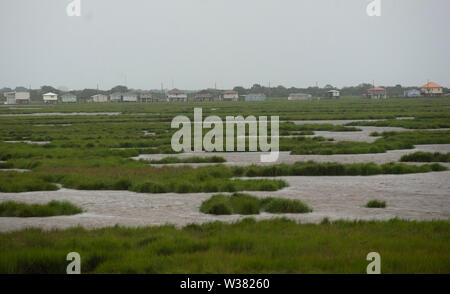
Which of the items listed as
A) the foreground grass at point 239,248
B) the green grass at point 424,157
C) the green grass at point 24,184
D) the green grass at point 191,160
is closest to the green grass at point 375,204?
the foreground grass at point 239,248

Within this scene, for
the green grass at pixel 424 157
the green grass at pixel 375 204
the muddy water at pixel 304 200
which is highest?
the green grass at pixel 424 157

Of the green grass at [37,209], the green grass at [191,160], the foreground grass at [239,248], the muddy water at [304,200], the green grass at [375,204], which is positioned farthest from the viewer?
the green grass at [191,160]

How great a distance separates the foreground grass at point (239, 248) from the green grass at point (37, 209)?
2906 mm

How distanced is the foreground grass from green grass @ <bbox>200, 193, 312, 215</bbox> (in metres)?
2.10

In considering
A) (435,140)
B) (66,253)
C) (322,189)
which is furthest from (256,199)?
(435,140)

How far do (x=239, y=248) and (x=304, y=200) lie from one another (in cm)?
678

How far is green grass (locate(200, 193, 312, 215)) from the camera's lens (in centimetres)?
1487

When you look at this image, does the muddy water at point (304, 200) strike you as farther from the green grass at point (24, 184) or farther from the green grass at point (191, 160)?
the green grass at point (191, 160)

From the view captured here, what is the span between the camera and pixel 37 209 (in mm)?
14984

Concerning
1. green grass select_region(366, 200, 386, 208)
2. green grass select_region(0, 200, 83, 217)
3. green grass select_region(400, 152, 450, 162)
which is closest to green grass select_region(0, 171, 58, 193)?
green grass select_region(0, 200, 83, 217)

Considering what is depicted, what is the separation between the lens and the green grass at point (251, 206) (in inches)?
585

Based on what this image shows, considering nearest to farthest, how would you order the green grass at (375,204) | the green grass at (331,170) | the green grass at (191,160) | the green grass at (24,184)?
the green grass at (375,204) → the green grass at (24,184) → the green grass at (331,170) → the green grass at (191,160)
